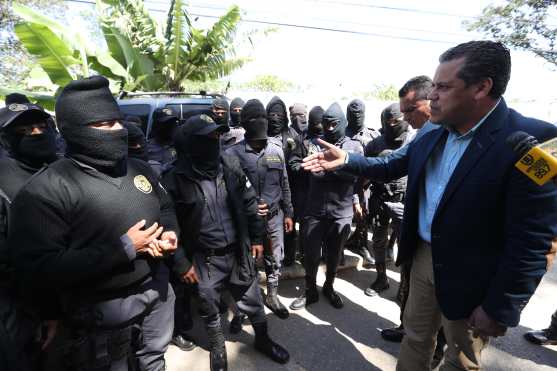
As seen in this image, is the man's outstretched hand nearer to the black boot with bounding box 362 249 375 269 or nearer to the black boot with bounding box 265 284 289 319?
the black boot with bounding box 265 284 289 319

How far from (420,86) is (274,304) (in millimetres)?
2486

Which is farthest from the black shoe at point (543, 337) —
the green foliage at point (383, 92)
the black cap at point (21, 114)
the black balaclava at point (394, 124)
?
the green foliage at point (383, 92)

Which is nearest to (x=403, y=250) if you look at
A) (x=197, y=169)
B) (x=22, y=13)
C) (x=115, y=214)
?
(x=197, y=169)

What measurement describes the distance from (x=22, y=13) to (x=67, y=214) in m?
8.04

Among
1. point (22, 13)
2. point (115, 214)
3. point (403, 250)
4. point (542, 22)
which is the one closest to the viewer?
point (115, 214)

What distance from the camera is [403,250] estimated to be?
2074mm

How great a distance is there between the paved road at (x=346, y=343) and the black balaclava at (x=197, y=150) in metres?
1.60

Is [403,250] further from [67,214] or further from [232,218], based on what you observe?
[67,214]

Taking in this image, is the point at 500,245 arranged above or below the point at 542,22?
below

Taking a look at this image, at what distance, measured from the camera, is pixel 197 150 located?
7.93ft

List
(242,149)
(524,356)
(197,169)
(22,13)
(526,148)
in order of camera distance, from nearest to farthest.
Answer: (526,148)
(197,169)
(524,356)
(242,149)
(22,13)

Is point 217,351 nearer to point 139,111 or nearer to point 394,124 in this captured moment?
point 394,124

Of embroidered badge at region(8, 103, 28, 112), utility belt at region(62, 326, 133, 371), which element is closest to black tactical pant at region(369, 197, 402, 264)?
utility belt at region(62, 326, 133, 371)

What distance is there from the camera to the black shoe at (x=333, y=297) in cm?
349
